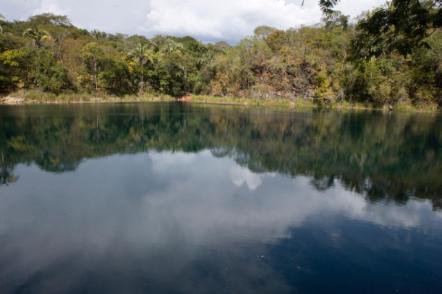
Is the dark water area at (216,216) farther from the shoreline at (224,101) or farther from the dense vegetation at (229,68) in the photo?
the dense vegetation at (229,68)

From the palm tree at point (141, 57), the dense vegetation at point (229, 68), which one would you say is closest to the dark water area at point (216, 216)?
the dense vegetation at point (229, 68)

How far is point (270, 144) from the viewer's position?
20.3 metres

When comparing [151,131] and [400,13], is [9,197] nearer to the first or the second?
[400,13]

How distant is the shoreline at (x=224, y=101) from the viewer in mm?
38969

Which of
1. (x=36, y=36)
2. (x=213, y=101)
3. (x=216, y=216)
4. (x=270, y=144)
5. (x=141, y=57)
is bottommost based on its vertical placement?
(x=216, y=216)

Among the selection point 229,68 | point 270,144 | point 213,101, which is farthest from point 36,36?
point 270,144

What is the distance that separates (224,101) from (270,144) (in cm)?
2949

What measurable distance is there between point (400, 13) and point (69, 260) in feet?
25.0

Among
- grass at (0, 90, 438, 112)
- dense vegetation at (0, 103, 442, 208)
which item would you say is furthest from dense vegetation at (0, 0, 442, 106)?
dense vegetation at (0, 103, 442, 208)

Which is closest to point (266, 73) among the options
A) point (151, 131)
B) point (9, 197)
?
point (151, 131)

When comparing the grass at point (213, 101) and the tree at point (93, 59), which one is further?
the tree at point (93, 59)

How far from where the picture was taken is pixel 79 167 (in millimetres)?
14016

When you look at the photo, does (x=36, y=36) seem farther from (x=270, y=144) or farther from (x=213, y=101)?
(x=270, y=144)

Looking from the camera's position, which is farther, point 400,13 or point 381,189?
point 381,189
